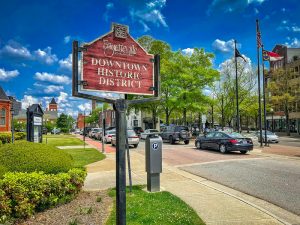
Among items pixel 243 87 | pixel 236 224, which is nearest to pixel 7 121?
pixel 243 87

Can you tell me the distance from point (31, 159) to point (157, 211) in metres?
3.05

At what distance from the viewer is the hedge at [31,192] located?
543 cm

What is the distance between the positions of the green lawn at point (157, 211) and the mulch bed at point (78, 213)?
28 centimetres

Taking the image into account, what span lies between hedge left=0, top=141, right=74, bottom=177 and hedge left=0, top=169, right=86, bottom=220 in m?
0.26

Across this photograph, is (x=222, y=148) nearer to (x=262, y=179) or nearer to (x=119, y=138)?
(x=262, y=179)

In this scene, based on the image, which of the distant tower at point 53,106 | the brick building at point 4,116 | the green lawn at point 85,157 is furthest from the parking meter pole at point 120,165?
the distant tower at point 53,106

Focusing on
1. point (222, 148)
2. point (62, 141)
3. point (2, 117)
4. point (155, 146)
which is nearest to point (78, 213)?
point (155, 146)

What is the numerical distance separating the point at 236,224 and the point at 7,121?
2110 inches

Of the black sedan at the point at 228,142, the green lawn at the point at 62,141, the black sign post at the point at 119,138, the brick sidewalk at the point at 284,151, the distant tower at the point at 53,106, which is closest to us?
the black sign post at the point at 119,138

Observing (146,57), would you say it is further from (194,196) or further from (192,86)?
(192,86)

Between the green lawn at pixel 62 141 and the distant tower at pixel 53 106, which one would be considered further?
the distant tower at pixel 53 106

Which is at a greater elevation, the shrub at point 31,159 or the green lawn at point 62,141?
the shrub at point 31,159

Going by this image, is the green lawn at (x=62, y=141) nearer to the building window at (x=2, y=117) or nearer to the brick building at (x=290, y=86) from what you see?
the building window at (x=2, y=117)

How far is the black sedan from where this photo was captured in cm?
1859
